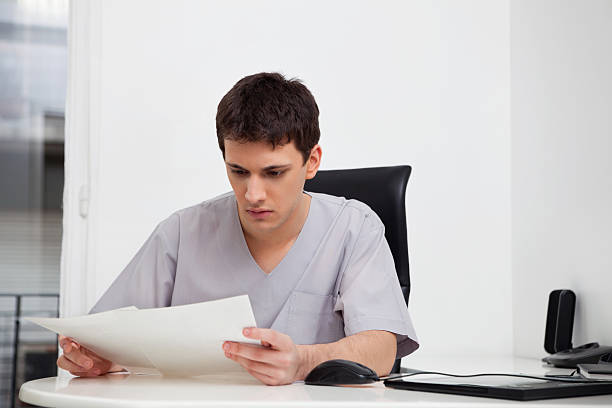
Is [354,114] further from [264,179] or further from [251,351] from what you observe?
[251,351]

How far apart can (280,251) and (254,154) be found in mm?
230

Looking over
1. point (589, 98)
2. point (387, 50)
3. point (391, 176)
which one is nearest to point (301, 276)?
point (391, 176)

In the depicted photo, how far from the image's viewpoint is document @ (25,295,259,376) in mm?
837

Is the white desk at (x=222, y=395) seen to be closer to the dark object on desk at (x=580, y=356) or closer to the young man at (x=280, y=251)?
the young man at (x=280, y=251)

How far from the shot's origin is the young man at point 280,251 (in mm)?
1197

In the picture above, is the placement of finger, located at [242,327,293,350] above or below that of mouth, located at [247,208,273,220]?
below

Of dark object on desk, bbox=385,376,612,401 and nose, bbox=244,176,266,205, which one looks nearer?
dark object on desk, bbox=385,376,612,401

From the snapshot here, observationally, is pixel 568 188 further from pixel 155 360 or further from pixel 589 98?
pixel 155 360

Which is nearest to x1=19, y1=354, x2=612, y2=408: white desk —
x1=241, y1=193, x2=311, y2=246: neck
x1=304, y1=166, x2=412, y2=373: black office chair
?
x1=241, y1=193, x2=311, y2=246: neck

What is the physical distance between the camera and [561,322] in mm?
2055

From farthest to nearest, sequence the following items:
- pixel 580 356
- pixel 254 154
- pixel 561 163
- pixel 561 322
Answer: pixel 561 163 → pixel 561 322 → pixel 580 356 → pixel 254 154

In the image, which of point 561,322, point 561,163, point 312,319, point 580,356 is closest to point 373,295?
point 312,319

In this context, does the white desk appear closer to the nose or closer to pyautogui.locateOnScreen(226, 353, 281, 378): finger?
pyautogui.locateOnScreen(226, 353, 281, 378): finger

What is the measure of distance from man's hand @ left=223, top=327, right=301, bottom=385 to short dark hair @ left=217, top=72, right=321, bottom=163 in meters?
0.39
